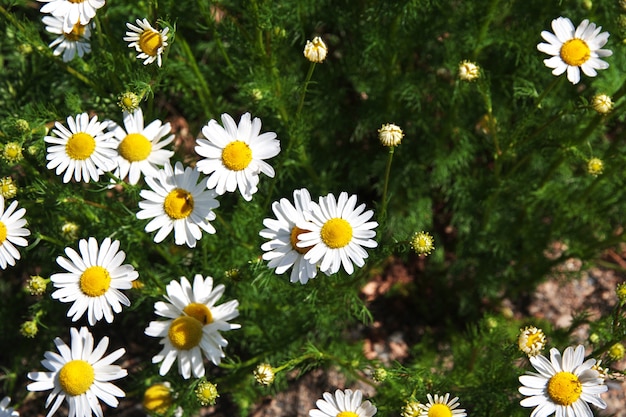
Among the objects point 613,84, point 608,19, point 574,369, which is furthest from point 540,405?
point 608,19

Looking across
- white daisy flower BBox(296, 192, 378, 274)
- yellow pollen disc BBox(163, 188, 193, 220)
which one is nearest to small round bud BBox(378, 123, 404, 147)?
white daisy flower BBox(296, 192, 378, 274)

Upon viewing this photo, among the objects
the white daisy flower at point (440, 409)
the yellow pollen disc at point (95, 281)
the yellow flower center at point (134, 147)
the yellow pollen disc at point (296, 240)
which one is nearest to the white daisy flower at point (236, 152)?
the yellow pollen disc at point (296, 240)

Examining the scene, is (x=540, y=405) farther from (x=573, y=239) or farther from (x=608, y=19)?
(x=608, y=19)

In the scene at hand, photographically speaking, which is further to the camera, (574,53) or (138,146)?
(138,146)

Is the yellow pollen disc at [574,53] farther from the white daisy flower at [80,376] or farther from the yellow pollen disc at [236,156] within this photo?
the white daisy flower at [80,376]

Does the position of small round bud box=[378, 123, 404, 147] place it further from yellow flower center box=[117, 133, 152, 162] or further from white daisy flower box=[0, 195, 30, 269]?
white daisy flower box=[0, 195, 30, 269]

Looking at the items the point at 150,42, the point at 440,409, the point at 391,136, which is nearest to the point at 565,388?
the point at 440,409

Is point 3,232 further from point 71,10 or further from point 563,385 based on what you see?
point 563,385
